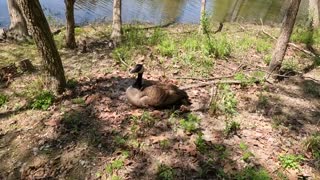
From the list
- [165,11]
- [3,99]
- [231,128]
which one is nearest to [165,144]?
[231,128]

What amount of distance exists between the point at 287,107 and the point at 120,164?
3.74 m

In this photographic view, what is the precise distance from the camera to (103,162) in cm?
510

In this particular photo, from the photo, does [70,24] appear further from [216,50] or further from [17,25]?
[216,50]

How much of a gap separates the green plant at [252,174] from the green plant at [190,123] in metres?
1.21

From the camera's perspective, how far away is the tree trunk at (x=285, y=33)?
7.00m

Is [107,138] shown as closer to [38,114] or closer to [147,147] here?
[147,147]

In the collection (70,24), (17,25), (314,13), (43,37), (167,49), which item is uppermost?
(314,13)

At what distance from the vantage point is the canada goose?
20.0 feet

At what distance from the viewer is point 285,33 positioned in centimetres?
719

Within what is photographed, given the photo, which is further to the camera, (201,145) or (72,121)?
(72,121)

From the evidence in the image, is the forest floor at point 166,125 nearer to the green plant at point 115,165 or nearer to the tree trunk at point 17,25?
the green plant at point 115,165

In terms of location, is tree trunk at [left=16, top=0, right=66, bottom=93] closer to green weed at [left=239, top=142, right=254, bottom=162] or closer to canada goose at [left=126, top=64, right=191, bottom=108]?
canada goose at [left=126, top=64, right=191, bottom=108]

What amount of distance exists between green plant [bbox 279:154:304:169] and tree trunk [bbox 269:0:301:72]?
2.88 m

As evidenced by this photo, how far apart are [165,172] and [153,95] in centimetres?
170
